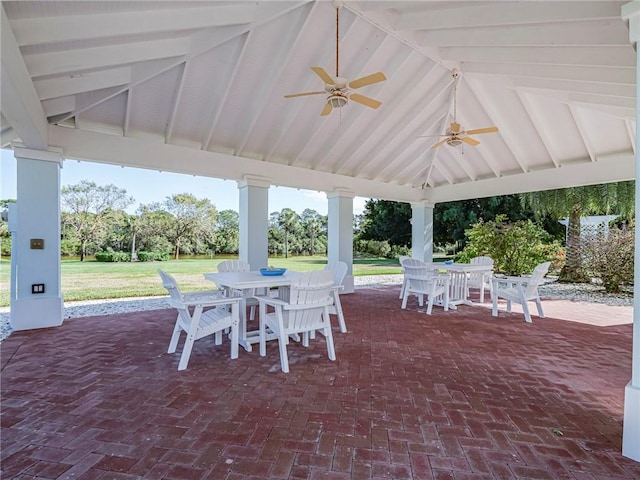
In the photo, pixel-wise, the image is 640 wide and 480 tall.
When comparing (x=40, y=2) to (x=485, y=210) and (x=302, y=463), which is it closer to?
(x=302, y=463)

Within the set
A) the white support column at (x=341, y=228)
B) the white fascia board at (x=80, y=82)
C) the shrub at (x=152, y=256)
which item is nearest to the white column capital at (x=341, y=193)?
the white support column at (x=341, y=228)

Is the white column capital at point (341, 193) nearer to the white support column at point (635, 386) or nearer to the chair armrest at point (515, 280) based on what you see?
the chair armrest at point (515, 280)

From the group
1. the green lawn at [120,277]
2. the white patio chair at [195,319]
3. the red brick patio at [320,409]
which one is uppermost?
the white patio chair at [195,319]

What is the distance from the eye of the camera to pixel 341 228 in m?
8.37

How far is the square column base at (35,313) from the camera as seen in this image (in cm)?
473

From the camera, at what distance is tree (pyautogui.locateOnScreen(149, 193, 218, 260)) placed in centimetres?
Result: 1543

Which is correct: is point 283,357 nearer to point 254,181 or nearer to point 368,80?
point 368,80

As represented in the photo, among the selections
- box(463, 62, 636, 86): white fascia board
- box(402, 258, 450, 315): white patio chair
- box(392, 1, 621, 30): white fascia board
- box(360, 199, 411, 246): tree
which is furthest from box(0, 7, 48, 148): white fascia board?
box(360, 199, 411, 246): tree

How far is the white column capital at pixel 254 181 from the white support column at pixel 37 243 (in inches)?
118

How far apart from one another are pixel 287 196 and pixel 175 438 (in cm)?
1656

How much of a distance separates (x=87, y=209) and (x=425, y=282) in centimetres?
1445

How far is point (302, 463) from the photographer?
6.52 ft

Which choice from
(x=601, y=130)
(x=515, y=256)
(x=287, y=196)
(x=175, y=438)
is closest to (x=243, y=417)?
(x=175, y=438)

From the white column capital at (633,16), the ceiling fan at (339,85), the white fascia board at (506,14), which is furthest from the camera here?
the ceiling fan at (339,85)
